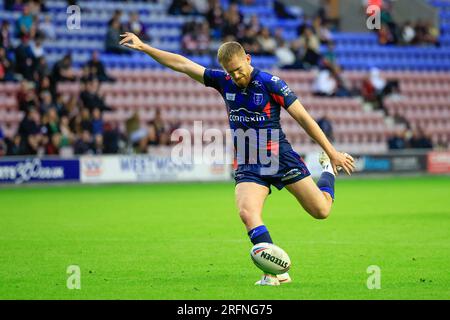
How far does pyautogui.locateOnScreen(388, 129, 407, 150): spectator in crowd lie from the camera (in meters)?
28.5

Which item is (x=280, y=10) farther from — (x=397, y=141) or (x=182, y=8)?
(x=397, y=141)

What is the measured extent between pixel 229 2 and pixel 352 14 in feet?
17.5

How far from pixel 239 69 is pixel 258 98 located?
0.38m

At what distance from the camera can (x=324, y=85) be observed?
3044 centimetres

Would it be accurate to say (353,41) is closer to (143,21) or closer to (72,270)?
(143,21)

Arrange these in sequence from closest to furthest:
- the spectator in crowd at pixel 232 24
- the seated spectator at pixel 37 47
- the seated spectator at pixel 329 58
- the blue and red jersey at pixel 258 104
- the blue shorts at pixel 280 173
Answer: the blue and red jersey at pixel 258 104 < the blue shorts at pixel 280 173 < the seated spectator at pixel 37 47 < the spectator in crowd at pixel 232 24 < the seated spectator at pixel 329 58

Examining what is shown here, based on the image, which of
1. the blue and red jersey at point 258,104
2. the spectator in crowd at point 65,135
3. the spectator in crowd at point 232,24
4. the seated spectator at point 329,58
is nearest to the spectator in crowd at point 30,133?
the spectator in crowd at point 65,135

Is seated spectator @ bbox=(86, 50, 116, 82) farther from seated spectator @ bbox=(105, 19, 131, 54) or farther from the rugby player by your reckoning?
the rugby player

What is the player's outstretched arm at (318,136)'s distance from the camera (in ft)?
27.6

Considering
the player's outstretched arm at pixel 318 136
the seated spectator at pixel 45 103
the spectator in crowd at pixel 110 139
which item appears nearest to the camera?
the player's outstretched arm at pixel 318 136

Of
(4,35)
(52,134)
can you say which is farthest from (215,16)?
(52,134)

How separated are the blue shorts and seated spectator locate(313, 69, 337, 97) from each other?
71.4 ft

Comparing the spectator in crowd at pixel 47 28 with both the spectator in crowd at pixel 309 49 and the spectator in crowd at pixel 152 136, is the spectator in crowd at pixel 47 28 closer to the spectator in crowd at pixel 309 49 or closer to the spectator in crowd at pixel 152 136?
the spectator in crowd at pixel 152 136

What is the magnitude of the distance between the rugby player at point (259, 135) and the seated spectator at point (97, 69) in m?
17.4
